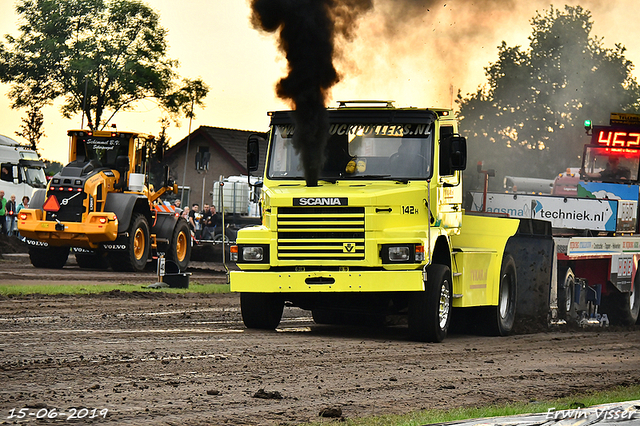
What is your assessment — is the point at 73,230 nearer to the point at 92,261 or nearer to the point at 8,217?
the point at 92,261

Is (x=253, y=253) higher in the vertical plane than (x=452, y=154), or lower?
lower

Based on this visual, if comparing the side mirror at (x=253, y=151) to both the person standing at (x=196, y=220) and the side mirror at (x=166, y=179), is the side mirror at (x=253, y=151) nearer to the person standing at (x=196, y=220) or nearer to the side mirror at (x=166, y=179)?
the side mirror at (x=166, y=179)

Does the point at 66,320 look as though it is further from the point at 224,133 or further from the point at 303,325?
the point at 224,133

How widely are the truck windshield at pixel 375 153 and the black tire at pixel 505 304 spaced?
2797 millimetres

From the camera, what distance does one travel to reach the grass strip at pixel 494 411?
7246 millimetres

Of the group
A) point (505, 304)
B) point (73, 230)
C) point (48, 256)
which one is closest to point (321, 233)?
point (505, 304)

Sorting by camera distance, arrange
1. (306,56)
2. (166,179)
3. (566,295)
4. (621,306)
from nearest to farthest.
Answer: (306,56) < (566,295) < (621,306) < (166,179)

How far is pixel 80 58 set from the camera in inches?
2030

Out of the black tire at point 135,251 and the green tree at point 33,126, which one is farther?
the green tree at point 33,126

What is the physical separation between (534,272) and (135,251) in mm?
12301

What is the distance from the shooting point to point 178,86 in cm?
5475

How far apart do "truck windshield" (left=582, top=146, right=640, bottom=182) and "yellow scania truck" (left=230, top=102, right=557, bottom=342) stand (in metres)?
9.03

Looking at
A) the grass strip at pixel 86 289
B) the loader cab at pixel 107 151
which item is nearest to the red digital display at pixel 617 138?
the grass strip at pixel 86 289

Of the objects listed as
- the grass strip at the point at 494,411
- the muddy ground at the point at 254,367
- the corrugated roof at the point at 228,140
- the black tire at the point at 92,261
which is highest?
the corrugated roof at the point at 228,140
